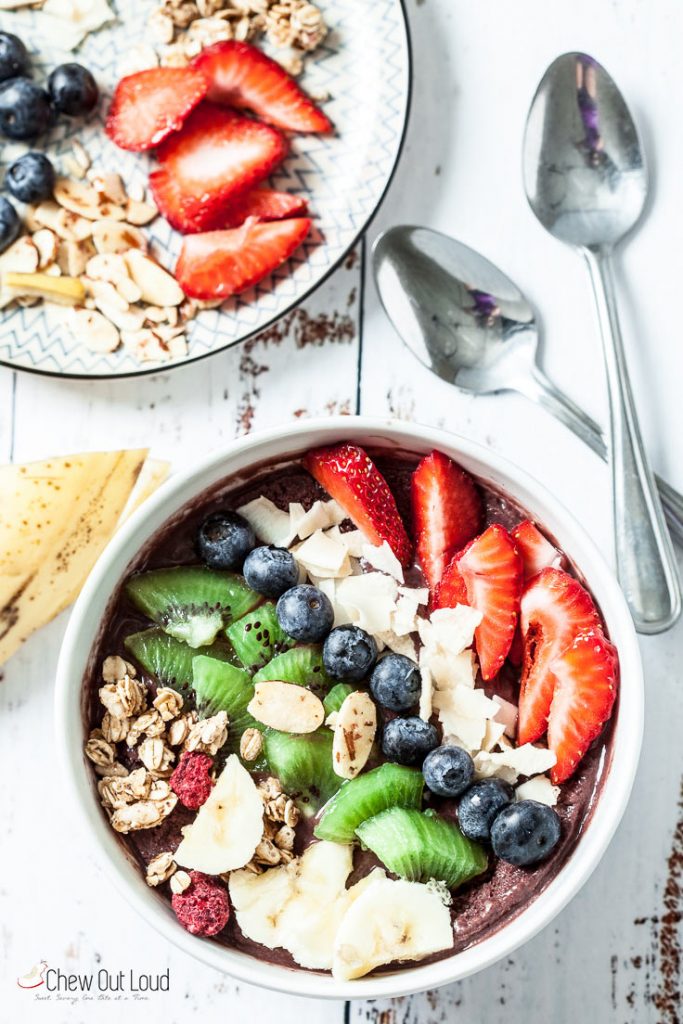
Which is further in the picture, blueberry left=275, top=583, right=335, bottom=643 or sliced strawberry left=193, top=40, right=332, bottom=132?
sliced strawberry left=193, top=40, right=332, bottom=132

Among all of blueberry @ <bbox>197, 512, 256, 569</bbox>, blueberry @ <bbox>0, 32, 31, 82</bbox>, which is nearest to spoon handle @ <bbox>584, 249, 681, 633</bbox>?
blueberry @ <bbox>197, 512, 256, 569</bbox>

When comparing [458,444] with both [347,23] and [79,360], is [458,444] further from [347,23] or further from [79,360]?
[347,23]

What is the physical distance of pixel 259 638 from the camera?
4.03 ft

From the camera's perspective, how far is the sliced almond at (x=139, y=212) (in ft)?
4.87

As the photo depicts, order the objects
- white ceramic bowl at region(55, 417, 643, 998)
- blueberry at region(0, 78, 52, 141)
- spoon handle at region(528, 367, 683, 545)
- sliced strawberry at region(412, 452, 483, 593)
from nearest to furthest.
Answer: white ceramic bowl at region(55, 417, 643, 998) < sliced strawberry at region(412, 452, 483, 593) < spoon handle at region(528, 367, 683, 545) < blueberry at region(0, 78, 52, 141)

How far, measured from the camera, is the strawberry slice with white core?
1175 millimetres

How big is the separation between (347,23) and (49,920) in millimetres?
1305

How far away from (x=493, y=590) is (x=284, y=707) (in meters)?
0.27

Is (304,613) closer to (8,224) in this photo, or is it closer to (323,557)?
(323,557)

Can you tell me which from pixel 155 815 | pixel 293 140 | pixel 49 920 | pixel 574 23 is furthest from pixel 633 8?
pixel 49 920

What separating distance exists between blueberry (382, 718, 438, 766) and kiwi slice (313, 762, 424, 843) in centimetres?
2

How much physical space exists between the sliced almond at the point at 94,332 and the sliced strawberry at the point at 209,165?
0.58 feet

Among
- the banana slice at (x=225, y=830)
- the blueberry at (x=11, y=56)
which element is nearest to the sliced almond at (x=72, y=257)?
the blueberry at (x=11, y=56)

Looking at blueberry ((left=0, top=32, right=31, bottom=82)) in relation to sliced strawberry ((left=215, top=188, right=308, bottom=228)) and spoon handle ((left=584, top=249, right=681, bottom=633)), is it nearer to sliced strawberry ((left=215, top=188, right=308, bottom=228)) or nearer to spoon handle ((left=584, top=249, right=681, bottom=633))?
sliced strawberry ((left=215, top=188, right=308, bottom=228))
